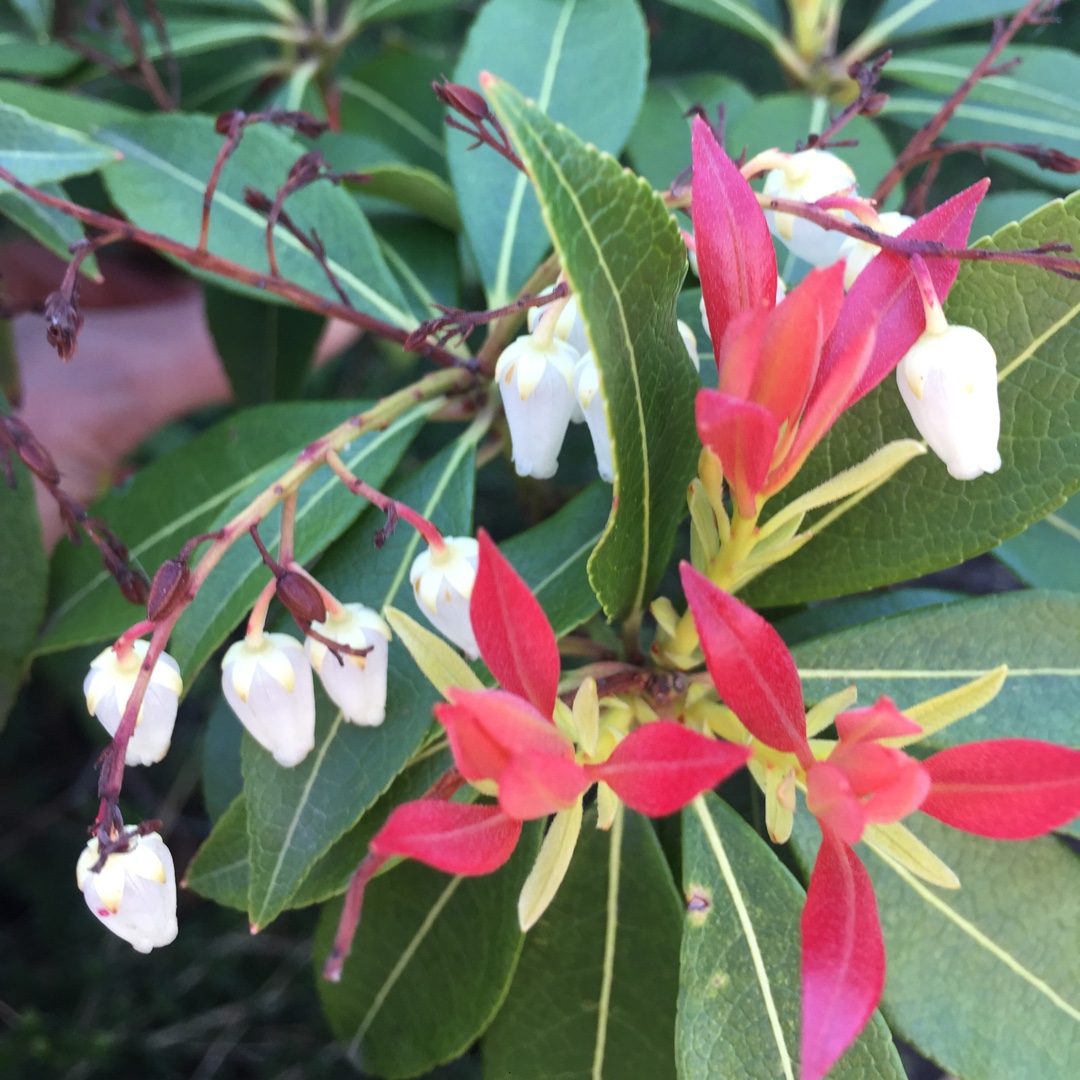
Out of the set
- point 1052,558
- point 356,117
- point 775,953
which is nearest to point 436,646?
point 775,953

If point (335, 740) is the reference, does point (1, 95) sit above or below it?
above

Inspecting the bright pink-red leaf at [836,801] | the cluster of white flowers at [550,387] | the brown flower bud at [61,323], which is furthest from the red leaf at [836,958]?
the brown flower bud at [61,323]

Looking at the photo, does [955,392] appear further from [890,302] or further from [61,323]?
[61,323]

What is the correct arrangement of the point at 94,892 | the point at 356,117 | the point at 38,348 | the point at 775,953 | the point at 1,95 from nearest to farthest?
1. the point at 94,892
2. the point at 775,953
3. the point at 1,95
4. the point at 356,117
5. the point at 38,348

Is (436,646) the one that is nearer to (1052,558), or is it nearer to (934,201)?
(1052,558)

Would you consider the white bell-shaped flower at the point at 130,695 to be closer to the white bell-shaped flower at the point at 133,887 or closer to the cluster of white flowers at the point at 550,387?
the white bell-shaped flower at the point at 133,887

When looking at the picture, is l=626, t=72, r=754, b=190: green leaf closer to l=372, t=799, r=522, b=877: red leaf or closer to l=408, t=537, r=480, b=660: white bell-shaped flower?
l=408, t=537, r=480, b=660: white bell-shaped flower

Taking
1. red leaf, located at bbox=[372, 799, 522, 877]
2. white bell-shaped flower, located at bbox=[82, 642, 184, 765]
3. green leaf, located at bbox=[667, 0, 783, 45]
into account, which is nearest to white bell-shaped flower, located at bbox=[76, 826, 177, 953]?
white bell-shaped flower, located at bbox=[82, 642, 184, 765]
